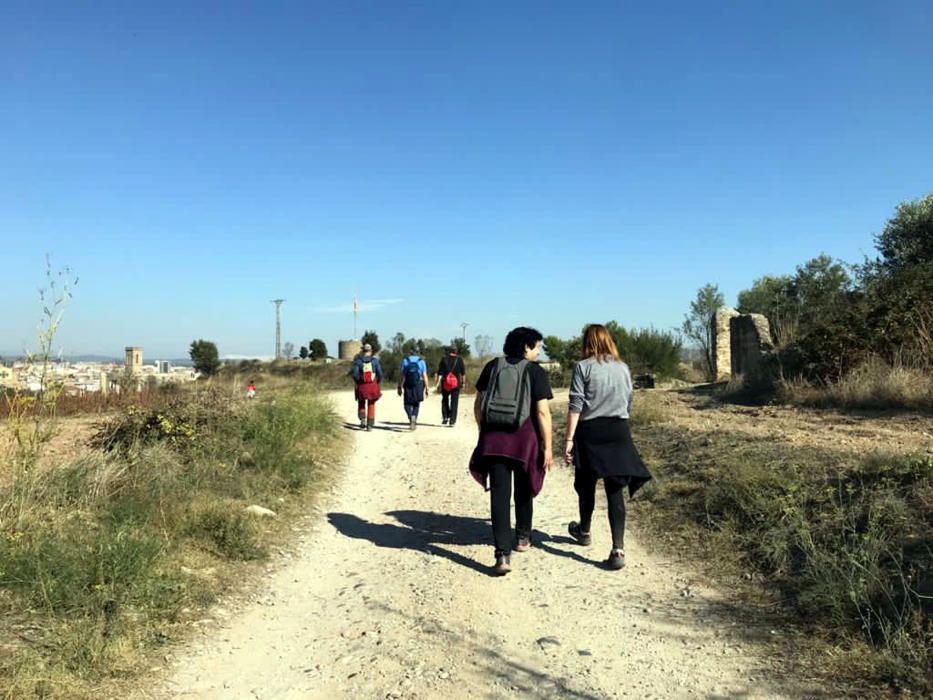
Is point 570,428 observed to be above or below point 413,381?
below

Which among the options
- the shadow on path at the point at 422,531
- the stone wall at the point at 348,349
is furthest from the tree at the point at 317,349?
the shadow on path at the point at 422,531

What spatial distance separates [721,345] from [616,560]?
17.7 meters

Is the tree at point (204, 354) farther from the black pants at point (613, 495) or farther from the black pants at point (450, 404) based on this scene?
the black pants at point (613, 495)

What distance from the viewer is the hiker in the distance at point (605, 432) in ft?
18.7

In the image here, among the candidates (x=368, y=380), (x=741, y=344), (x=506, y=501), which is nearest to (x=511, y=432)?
(x=506, y=501)

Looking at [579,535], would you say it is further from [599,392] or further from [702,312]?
[702,312]

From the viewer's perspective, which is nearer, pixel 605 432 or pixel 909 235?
pixel 605 432

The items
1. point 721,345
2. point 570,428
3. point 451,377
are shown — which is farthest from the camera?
point 721,345

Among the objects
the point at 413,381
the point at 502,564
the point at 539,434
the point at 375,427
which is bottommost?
the point at 502,564

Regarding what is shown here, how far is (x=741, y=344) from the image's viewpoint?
18250 mm

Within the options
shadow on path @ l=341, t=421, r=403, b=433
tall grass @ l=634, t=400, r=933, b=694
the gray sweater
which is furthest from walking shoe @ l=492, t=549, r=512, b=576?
shadow on path @ l=341, t=421, r=403, b=433

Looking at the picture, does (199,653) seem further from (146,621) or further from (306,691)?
(306,691)

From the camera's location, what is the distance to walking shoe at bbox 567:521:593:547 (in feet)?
20.3

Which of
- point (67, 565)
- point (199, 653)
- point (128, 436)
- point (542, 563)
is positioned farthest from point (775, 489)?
point (128, 436)
